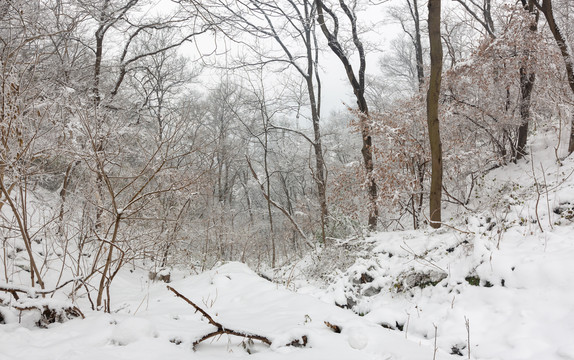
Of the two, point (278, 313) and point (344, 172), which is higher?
point (344, 172)

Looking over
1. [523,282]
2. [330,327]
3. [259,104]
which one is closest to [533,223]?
[523,282]

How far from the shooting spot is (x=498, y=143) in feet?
28.1

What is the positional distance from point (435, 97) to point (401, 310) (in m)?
3.69

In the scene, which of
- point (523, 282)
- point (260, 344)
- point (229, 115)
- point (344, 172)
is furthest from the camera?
point (229, 115)

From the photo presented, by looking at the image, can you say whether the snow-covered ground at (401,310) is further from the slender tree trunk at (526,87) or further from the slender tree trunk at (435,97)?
the slender tree trunk at (526,87)

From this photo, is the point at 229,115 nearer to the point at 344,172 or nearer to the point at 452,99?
the point at 344,172

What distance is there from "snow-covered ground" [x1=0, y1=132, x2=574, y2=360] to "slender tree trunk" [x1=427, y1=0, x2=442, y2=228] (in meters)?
0.87

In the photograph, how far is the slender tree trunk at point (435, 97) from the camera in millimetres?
5543

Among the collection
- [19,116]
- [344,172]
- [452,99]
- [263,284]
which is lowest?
[263,284]

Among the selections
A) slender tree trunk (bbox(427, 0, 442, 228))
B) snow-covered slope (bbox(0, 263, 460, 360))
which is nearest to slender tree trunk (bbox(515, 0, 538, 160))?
slender tree trunk (bbox(427, 0, 442, 228))

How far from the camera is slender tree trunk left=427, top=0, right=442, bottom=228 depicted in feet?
18.2

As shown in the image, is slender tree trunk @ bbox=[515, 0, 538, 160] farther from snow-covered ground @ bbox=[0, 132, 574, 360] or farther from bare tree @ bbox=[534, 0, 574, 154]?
snow-covered ground @ bbox=[0, 132, 574, 360]

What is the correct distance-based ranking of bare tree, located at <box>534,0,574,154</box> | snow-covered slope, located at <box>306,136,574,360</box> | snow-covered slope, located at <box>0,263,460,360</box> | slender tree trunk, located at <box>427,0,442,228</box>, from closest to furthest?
snow-covered slope, located at <box>0,263,460,360</box> < snow-covered slope, located at <box>306,136,574,360</box> < slender tree trunk, located at <box>427,0,442,228</box> < bare tree, located at <box>534,0,574,154</box>

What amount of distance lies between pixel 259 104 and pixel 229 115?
8.08m
